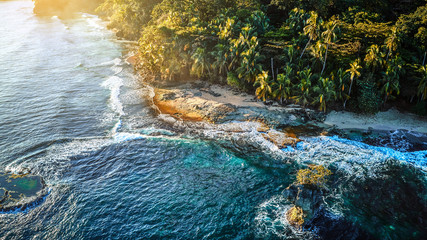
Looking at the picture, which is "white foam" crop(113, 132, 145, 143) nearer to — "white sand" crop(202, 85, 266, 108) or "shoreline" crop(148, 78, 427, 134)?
"shoreline" crop(148, 78, 427, 134)

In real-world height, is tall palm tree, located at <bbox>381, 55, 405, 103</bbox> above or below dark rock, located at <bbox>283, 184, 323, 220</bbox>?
above

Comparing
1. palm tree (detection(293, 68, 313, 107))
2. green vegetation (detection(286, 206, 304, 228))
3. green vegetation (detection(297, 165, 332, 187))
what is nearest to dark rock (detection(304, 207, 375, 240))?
green vegetation (detection(286, 206, 304, 228))

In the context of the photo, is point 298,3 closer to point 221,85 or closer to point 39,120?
point 221,85

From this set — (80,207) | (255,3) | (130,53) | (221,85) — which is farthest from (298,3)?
(80,207)

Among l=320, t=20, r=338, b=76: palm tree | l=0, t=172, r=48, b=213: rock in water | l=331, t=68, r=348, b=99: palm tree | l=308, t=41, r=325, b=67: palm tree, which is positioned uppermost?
l=320, t=20, r=338, b=76: palm tree

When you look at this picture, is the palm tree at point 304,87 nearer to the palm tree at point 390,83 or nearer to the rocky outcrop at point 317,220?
the palm tree at point 390,83
